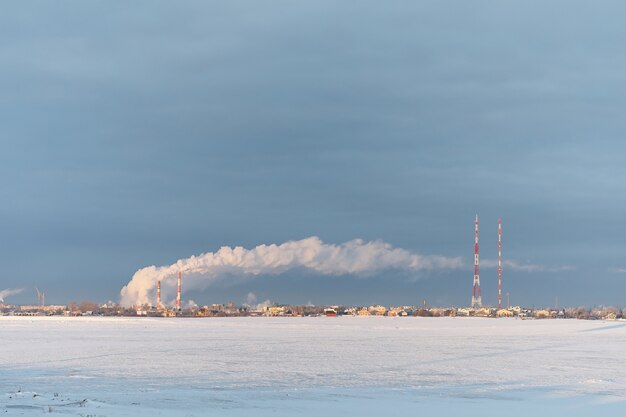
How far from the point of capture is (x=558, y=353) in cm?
5472

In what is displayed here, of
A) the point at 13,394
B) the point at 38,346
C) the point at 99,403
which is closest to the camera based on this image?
the point at 99,403

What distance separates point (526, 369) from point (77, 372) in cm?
2110

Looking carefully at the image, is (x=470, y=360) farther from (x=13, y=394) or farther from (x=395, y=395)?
(x=13, y=394)

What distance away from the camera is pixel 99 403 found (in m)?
28.8

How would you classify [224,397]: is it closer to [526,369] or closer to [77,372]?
[77,372]

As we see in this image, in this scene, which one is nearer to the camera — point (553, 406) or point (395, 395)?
point (553, 406)

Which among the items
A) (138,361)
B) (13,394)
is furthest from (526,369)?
(13,394)

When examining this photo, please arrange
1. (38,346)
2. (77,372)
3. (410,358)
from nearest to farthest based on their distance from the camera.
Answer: (77,372), (410,358), (38,346)

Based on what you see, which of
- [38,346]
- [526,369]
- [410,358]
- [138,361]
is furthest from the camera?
[38,346]

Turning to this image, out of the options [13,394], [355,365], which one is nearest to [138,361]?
[355,365]

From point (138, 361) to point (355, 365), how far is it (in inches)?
441

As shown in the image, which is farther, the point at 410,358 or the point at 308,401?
the point at 410,358

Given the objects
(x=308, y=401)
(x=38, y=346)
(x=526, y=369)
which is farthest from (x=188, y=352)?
(x=308, y=401)

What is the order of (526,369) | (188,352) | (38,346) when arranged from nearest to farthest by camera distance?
1. (526,369)
2. (188,352)
3. (38,346)
